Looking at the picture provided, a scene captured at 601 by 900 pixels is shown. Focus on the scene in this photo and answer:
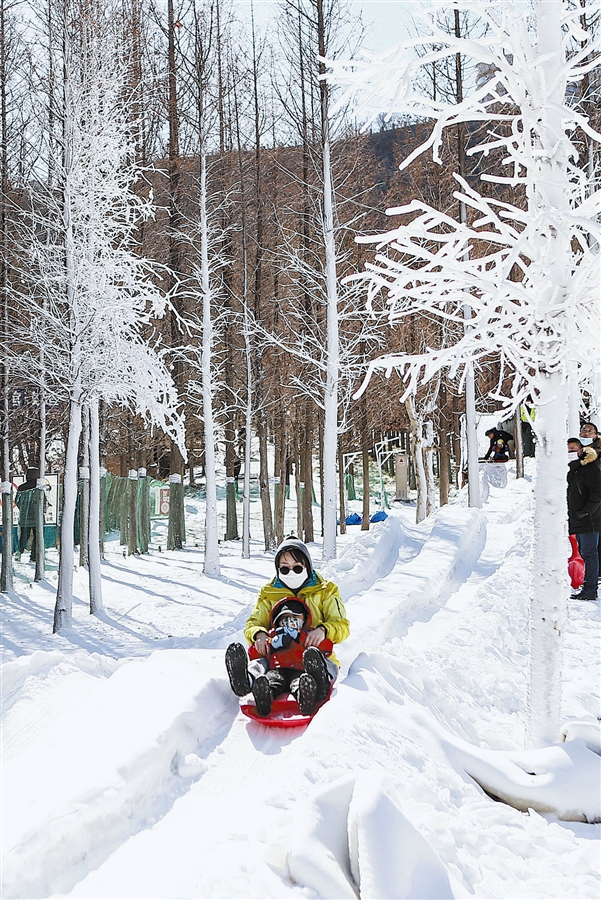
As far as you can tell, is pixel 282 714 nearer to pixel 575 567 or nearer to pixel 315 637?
pixel 315 637

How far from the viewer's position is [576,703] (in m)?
5.47

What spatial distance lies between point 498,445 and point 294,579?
2358cm

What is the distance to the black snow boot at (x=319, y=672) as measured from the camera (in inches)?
179

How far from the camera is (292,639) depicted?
5.14 metres

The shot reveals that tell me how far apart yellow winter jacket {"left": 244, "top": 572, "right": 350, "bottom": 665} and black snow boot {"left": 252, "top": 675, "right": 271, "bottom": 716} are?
509mm

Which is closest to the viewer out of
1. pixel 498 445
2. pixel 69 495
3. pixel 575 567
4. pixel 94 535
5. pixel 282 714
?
pixel 282 714

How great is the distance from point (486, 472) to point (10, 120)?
17.9m

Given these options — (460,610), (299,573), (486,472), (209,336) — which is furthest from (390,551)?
(486,472)

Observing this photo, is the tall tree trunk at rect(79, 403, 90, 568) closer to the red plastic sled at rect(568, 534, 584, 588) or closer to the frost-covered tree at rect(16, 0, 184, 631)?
the frost-covered tree at rect(16, 0, 184, 631)

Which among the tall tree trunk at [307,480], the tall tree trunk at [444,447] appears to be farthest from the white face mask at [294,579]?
the tall tree trunk at [444,447]

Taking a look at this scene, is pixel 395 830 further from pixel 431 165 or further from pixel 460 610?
pixel 431 165

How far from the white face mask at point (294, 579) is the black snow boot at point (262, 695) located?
92 centimetres

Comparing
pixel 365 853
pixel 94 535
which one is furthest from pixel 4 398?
pixel 365 853

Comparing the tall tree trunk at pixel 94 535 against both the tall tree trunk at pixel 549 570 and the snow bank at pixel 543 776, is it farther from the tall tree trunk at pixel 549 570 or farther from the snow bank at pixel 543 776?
the snow bank at pixel 543 776
